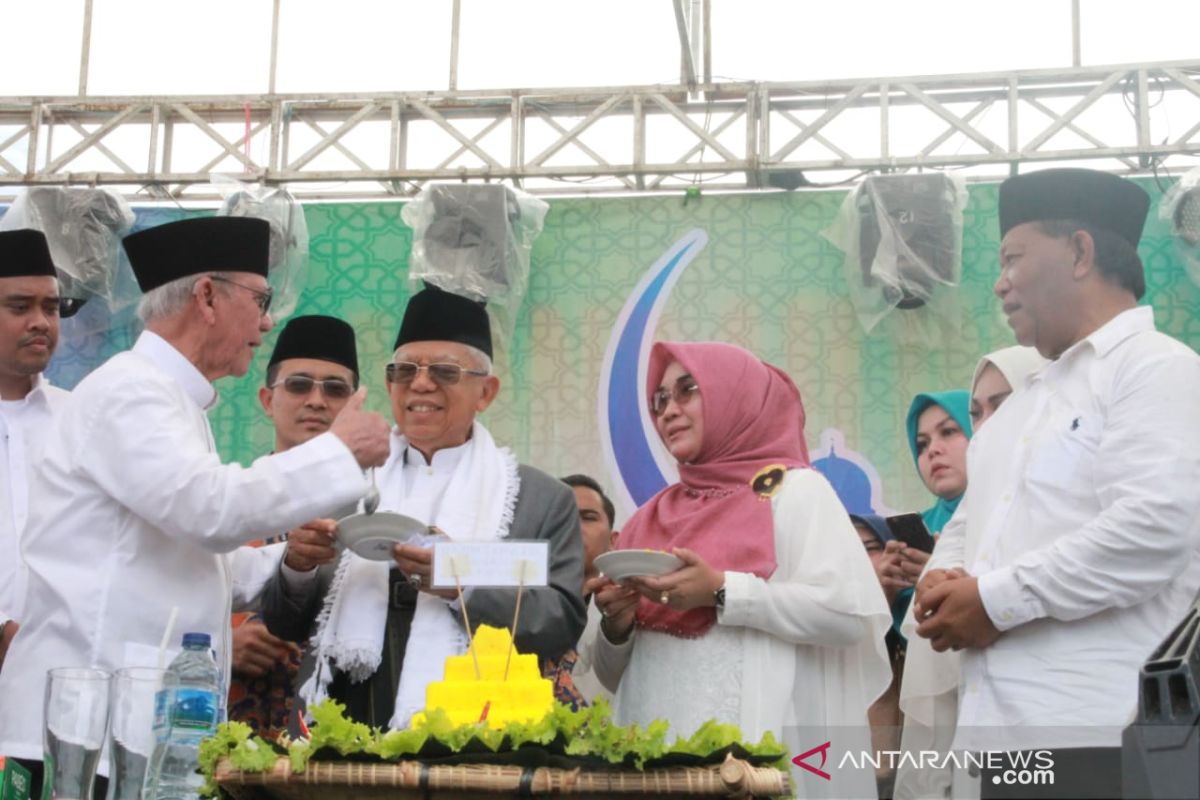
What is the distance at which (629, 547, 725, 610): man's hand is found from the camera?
9.86 ft

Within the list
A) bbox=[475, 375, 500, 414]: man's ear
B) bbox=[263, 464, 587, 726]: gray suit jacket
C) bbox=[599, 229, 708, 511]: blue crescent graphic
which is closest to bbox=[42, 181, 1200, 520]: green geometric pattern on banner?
bbox=[599, 229, 708, 511]: blue crescent graphic

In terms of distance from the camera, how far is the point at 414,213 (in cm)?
570

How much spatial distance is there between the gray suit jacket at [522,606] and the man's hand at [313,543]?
0.14m

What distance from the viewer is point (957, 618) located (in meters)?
2.80

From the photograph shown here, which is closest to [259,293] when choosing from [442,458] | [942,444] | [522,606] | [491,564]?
[442,458]

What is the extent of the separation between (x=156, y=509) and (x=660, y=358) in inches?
49.7

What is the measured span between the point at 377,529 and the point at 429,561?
124mm

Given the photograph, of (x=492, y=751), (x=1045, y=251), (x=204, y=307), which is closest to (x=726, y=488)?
(x=1045, y=251)

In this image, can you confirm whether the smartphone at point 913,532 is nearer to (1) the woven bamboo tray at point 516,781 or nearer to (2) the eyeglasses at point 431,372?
(2) the eyeglasses at point 431,372

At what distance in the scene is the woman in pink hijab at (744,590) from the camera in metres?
3.03

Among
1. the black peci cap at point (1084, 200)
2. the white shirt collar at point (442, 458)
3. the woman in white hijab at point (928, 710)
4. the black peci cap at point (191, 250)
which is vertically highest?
the black peci cap at point (1084, 200)

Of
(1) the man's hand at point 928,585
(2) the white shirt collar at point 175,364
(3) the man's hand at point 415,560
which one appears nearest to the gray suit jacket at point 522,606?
(3) the man's hand at point 415,560

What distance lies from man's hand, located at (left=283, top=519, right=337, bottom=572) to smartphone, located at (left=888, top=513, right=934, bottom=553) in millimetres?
1695

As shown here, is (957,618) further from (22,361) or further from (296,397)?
(22,361)
